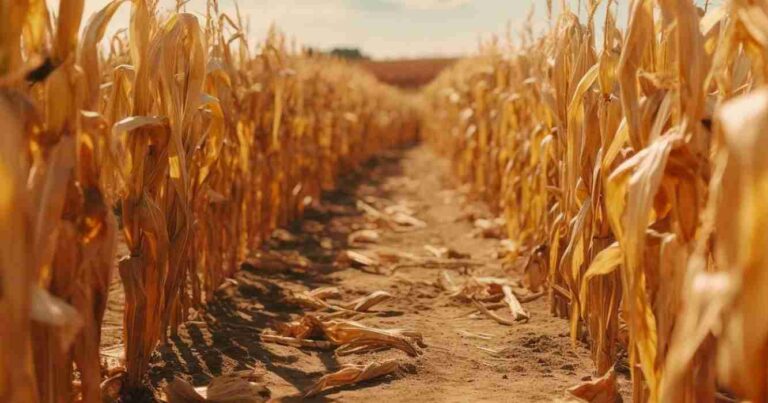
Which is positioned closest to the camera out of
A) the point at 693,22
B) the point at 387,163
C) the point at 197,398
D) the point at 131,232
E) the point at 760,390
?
the point at 760,390

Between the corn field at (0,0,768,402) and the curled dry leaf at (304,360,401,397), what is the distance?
2.15 ft

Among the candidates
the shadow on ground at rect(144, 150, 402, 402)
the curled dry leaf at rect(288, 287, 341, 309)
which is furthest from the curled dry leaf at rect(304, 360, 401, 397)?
the curled dry leaf at rect(288, 287, 341, 309)

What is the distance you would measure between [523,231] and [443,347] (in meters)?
2.03

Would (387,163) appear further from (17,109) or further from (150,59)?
(17,109)

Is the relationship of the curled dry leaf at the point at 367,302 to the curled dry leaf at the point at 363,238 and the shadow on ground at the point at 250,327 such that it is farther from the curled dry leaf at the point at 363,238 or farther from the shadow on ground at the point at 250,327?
the curled dry leaf at the point at 363,238

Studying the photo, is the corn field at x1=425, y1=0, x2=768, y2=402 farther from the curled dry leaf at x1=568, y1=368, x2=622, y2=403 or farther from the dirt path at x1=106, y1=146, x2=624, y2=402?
the dirt path at x1=106, y1=146, x2=624, y2=402

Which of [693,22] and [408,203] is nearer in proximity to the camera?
[693,22]

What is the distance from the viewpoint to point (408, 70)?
62438 mm

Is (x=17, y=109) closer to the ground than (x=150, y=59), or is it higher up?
closer to the ground

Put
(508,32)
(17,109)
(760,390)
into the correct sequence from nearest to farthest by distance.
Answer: (760,390), (17,109), (508,32)

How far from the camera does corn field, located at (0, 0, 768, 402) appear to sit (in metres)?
1.55

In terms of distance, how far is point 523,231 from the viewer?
5.36 m

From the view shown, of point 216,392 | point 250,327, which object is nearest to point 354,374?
point 216,392

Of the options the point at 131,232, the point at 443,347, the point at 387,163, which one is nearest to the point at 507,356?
the point at 443,347
